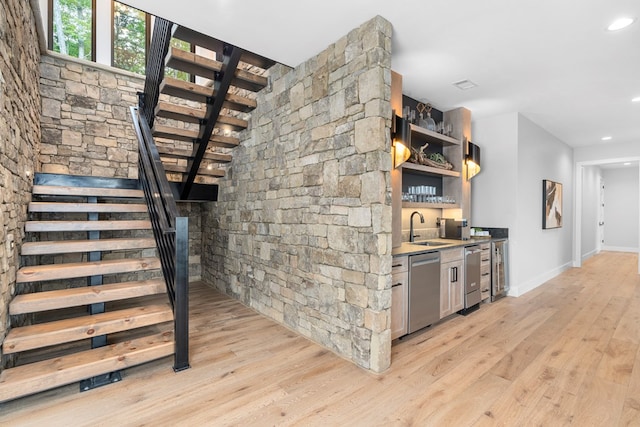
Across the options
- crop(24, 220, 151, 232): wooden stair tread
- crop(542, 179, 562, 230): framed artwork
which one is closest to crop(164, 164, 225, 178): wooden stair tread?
crop(24, 220, 151, 232): wooden stair tread

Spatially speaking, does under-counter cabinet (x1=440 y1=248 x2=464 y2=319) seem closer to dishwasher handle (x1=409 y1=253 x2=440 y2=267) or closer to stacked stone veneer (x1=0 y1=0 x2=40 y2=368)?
dishwasher handle (x1=409 y1=253 x2=440 y2=267)

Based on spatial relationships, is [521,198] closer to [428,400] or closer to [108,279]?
[428,400]

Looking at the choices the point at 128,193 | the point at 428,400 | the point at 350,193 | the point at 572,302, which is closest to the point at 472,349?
the point at 428,400

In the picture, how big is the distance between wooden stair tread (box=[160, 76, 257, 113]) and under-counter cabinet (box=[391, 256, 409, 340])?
101 inches

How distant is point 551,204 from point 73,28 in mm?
8041

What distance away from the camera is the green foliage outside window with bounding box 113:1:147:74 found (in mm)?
4754

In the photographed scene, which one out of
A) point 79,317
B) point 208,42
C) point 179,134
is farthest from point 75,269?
point 208,42

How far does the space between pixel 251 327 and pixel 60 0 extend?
17.1 feet

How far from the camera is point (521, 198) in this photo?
4.69 m

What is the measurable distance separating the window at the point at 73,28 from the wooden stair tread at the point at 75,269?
3462 mm

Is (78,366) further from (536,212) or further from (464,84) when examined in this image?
(536,212)

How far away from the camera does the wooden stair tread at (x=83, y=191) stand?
3.09 meters

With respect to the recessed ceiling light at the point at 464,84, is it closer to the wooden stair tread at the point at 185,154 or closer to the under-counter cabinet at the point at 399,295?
the under-counter cabinet at the point at 399,295

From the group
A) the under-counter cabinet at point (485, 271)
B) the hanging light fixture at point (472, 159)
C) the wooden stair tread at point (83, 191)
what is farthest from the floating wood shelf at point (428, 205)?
the wooden stair tread at point (83, 191)
